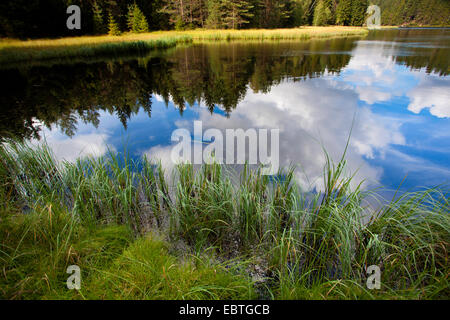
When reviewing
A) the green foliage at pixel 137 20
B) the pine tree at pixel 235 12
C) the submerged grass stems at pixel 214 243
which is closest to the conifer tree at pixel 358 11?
the pine tree at pixel 235 12

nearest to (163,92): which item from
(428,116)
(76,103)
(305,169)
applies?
(76,103)

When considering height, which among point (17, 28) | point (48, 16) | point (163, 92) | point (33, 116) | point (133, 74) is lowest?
point (33, 116)

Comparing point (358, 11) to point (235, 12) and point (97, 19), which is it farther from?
point (97, 19)

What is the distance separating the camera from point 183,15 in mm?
37594

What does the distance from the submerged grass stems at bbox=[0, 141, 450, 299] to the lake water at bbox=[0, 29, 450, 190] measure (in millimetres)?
779

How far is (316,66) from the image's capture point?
11.8 meters

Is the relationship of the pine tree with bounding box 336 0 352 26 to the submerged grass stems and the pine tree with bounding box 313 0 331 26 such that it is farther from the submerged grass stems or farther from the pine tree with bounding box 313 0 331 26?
the submerged grass stems

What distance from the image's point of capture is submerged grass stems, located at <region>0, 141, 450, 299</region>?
1518mm

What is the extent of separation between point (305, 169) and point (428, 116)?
4552 millimetres

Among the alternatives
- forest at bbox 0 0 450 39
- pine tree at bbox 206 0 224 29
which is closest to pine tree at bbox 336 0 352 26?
forest at bbox 0 0 450 39

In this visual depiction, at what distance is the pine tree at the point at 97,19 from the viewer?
84.1 ft

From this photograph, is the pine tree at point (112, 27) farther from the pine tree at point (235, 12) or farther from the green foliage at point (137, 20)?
the pine tree at point (235, 12)

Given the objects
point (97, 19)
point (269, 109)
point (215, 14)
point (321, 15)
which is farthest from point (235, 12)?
point (269, 109)
